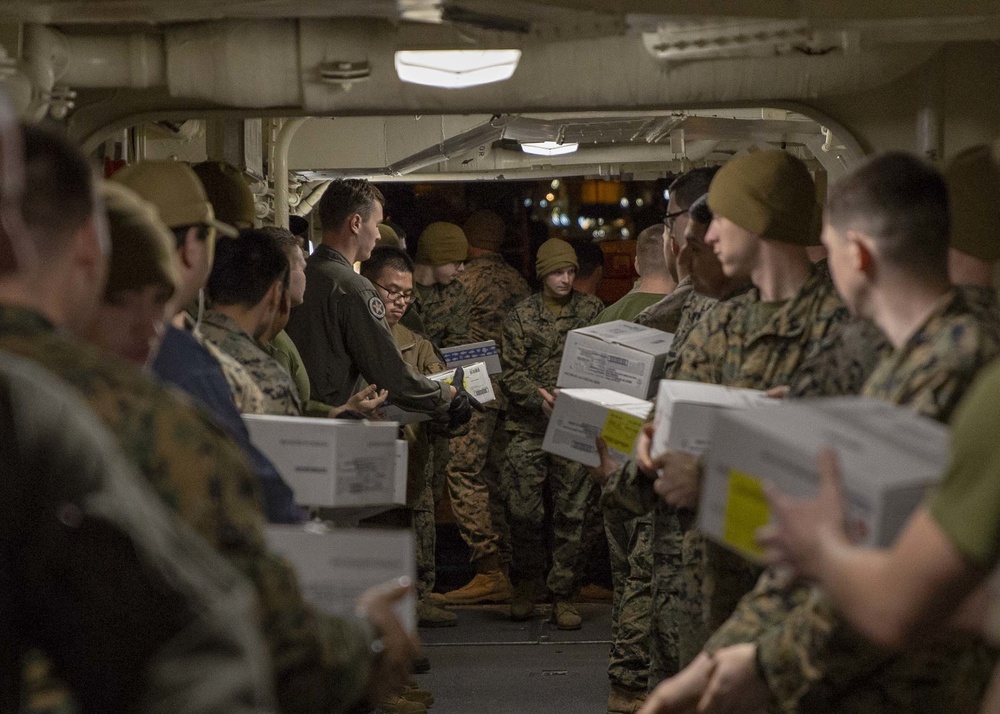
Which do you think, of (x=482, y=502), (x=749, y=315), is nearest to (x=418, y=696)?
(x=482, y=502)

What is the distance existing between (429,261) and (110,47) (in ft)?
14.2

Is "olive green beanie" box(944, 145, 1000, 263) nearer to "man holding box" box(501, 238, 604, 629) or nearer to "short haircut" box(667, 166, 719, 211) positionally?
"short haircut" box(667, 166, 719, 211)

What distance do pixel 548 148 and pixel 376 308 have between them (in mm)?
2763

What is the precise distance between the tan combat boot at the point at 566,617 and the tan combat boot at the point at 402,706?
161cm

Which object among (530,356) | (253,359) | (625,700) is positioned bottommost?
(625,700)

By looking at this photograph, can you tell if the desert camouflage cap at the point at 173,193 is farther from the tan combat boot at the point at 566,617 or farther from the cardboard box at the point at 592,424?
the tan combat boot at the point at 566,617

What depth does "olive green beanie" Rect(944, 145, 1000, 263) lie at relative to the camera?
2.74 meters

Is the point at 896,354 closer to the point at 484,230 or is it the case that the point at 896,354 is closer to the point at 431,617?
the point at 431,617

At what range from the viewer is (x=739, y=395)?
2885 mm

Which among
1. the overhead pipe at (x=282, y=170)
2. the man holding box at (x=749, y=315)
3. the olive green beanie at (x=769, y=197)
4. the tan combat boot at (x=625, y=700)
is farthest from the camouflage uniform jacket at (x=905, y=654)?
the overhead pipe at (x=282, y=170)

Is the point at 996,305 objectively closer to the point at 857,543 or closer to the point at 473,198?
the point at 857,543

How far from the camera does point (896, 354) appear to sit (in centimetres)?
210

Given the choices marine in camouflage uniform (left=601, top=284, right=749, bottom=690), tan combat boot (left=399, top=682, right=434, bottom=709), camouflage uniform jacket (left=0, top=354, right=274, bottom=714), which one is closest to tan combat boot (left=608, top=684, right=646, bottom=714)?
tan combat boot (left=399, top=682, right=434, bottom=709)

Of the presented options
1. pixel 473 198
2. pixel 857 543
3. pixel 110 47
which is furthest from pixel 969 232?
pixel 473 198
